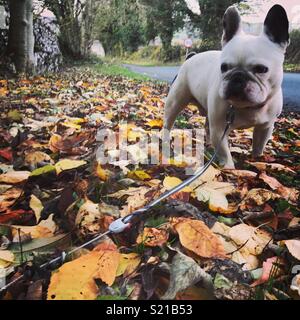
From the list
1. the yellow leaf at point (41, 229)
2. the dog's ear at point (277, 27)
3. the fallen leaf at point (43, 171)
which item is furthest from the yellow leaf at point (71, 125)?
the dog's ear at point (277, 27)

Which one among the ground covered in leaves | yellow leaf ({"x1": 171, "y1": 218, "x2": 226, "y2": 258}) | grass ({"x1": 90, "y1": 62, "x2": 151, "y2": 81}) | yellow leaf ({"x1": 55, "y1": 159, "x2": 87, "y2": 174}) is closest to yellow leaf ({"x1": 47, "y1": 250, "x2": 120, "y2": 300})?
the ground covered in leaves

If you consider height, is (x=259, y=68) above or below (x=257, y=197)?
above

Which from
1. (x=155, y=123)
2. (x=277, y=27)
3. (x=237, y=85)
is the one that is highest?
(x=277, y=27)

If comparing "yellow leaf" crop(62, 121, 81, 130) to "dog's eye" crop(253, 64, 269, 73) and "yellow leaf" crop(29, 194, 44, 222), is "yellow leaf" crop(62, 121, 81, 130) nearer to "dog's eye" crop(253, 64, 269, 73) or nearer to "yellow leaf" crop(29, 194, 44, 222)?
"yellow leaf" crop(29, 194, 44, 222)

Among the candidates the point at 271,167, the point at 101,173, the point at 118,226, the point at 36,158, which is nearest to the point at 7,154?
the point at 36,158

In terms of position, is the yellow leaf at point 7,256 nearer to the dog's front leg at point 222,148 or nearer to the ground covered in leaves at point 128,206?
the ground covered in leaves at point 128,206

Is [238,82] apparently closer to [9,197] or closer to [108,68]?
[108,68]

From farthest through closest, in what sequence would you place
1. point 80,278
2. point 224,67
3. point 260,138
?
point 260,138 → point 224,67 → point 80,278
